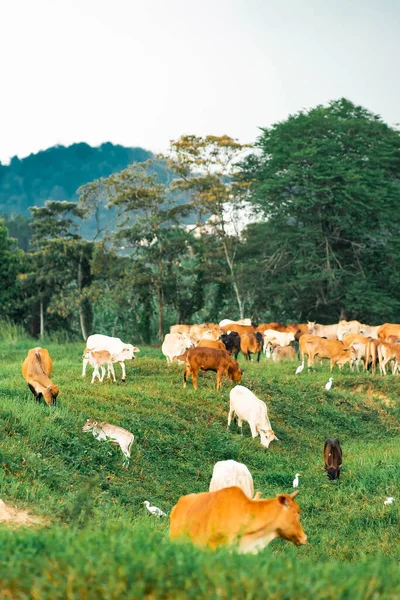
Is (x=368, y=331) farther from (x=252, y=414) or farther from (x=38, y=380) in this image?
(x=38, y=380)

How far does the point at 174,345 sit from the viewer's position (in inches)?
802

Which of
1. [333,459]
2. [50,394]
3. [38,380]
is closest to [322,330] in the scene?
[333,459]

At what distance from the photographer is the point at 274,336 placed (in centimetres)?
2606

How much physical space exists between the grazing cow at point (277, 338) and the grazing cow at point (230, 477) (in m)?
16.8

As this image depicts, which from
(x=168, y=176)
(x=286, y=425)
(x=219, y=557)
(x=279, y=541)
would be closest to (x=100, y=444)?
(x=279, y=541)

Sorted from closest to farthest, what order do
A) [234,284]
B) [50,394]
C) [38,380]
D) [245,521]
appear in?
1. [245,521]
2. [50,394]
3. [38,380]
4. [234,284]

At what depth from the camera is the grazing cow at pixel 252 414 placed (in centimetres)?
1435

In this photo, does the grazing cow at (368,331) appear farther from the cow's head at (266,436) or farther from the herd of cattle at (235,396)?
the cow's head at (266,436)

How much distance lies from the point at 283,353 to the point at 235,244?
13996 mm

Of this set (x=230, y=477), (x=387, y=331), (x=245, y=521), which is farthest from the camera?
(x=387, y=331)

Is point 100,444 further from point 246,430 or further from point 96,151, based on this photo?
point 96,151

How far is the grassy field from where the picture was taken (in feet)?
14.6

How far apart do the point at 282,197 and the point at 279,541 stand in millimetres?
28109

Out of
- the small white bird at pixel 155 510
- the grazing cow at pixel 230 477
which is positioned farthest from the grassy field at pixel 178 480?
the grazing cow at pixel 230 477
